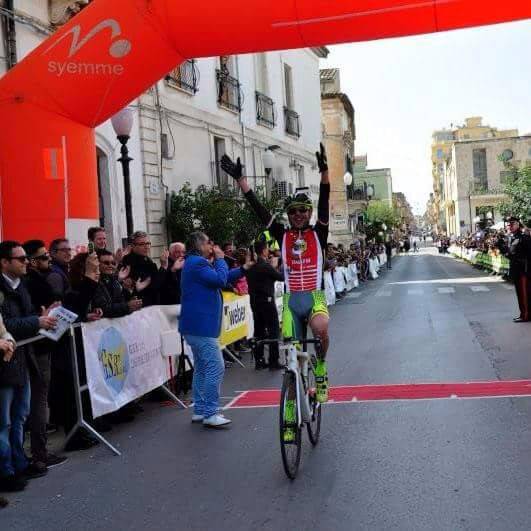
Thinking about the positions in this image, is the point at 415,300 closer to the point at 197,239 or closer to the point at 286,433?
the point at 197,239

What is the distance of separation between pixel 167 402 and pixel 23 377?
3.18m

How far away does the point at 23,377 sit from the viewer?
19.5 feet

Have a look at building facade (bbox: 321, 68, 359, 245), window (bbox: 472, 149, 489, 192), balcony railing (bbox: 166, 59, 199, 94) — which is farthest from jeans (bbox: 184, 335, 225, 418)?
window (bbox: 472, 149, 489, 192)

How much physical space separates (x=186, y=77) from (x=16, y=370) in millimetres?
14990

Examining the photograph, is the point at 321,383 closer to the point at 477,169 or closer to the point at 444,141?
the point at 477,169

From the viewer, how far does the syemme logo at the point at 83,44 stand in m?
8.46

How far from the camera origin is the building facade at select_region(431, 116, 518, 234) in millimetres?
122750

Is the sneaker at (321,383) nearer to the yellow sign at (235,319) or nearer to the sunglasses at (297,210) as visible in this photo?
the sunglasses at (297,210)

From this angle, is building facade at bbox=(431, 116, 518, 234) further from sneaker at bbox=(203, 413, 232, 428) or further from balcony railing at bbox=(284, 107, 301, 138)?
sneaker at bbox=(203, 413, 232, 428)

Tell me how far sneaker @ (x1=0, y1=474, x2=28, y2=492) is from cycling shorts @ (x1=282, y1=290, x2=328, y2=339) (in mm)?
2360

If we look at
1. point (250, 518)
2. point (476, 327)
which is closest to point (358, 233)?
point (476, 327)

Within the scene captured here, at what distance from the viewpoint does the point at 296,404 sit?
5664mm

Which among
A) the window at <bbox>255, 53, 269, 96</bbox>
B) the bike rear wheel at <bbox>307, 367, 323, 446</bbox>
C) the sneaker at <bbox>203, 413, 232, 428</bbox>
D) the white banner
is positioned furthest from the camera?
the window at <bbox>255, 53, 269, 96</bbox>

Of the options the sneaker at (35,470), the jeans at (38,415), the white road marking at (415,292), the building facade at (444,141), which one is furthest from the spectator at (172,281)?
the building facade at (444,141)
